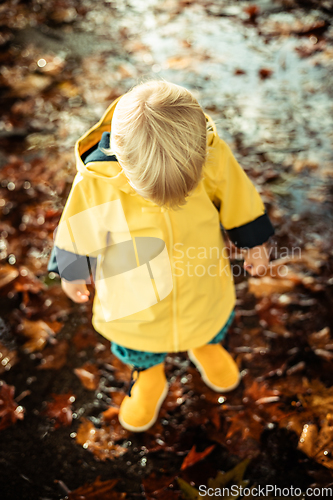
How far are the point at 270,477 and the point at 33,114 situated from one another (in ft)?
9.08

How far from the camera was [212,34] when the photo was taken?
345 cm

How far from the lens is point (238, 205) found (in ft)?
4.10

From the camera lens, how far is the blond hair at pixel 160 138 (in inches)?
34.9

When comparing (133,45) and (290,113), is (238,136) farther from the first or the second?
(133,45)

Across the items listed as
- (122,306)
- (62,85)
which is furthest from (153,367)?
(62,85)

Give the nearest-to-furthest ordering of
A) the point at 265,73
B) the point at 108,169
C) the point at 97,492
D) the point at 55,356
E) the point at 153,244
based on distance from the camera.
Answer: the point at 108,169 < the point at 153,244 < the point at 97,492 < the point at 55,356 < the point at 265,73

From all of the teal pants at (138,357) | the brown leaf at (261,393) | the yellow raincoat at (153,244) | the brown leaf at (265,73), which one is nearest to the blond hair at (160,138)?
the yellow raincoat at (153,244)

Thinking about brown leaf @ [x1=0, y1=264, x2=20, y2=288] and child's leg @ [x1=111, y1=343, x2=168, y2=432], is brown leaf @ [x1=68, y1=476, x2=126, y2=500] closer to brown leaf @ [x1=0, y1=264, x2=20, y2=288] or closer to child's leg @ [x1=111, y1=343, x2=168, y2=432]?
child's leg @ [x1=111, y1=343, x2=168, y2=432]

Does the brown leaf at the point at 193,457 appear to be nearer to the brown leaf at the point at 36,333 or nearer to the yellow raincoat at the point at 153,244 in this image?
the yellow raincoat at the point at 153,244

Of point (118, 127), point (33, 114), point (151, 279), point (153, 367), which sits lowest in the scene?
point (153, 367)

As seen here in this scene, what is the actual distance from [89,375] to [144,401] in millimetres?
336

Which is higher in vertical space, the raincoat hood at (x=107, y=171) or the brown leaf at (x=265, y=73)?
the raincoat hood at (x=107, y=171)

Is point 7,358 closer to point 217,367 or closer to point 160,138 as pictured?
point 217,367

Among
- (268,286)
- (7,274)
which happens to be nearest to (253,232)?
(268,286)
